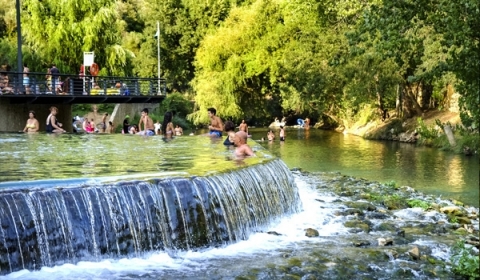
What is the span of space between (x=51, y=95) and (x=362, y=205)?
1569cm

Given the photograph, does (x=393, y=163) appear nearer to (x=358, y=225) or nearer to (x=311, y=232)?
(x=358, y=225)

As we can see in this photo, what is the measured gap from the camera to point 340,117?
167ft

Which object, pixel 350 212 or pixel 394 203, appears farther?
pixel 394 203

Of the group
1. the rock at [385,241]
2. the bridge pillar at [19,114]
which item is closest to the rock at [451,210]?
the rock at [385,241]

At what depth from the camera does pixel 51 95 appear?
27828mm

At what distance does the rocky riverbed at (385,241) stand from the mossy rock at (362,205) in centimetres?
2

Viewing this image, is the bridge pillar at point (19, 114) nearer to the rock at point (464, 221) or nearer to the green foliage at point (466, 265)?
the rock at point (464, 221)

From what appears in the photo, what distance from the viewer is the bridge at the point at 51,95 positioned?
27109mm

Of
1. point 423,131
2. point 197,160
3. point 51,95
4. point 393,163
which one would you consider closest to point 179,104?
point 423,131

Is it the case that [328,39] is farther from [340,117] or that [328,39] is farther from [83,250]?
[83,250]

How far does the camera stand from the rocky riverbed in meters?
10.4

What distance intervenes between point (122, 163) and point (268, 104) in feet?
136

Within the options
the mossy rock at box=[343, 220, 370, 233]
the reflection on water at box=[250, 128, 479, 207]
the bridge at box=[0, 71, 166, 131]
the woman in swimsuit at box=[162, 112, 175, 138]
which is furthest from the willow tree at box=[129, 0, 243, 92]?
the mossy rock at box=[343, 220, 370, 233]

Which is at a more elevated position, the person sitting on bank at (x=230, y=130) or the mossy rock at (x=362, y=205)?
the person sitting on bank at (x=230, y=130)
